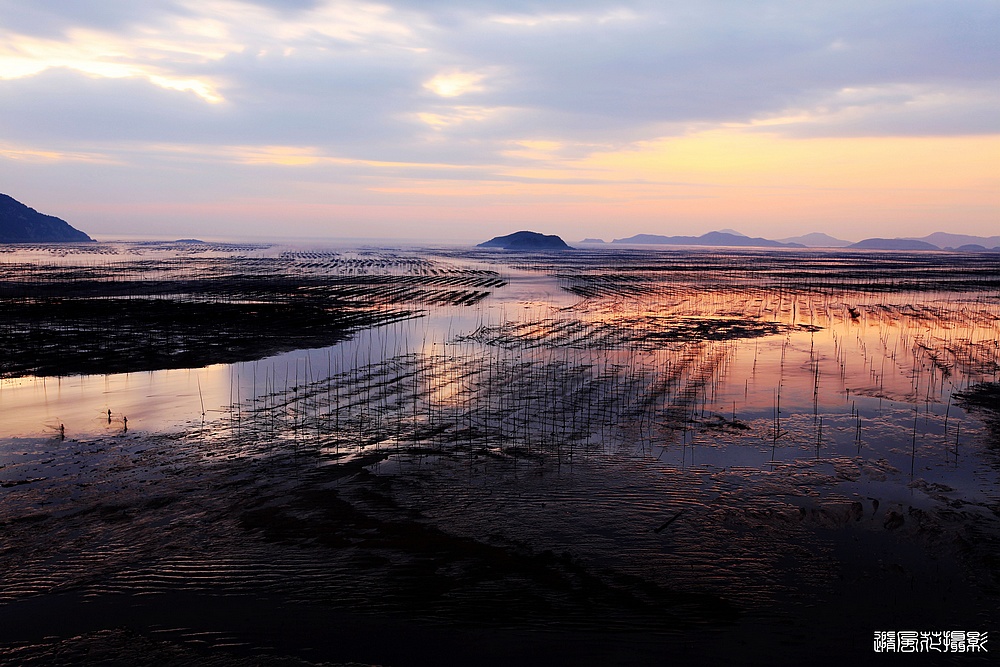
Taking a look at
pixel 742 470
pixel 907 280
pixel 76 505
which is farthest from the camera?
pixel 907 280

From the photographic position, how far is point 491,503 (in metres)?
9.58

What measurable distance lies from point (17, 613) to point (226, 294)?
119 feet

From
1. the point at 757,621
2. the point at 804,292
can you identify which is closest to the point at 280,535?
the point at 757,621

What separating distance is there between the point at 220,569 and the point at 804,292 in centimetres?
4600

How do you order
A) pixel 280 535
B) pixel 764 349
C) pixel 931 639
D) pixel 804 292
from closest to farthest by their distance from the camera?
pixel 931 639, pixel 280 535, pixel 764 349, pixel 804 292

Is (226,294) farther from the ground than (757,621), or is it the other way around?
(226,294)

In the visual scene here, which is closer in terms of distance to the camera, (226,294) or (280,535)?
(280,535)

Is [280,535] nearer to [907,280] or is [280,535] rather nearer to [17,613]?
[17,613]

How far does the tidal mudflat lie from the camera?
6.74 m

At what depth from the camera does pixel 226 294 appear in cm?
4053

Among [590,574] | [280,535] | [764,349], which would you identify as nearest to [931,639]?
[590,574]

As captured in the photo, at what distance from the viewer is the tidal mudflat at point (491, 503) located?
6.74m

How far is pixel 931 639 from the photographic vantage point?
21.7 feet

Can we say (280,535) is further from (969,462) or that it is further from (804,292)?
(804,292)
